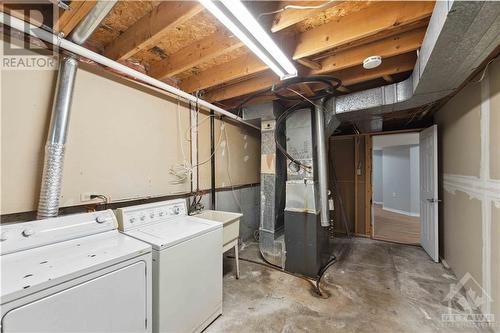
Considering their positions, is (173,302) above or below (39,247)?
below

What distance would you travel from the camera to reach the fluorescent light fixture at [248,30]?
1.13 m

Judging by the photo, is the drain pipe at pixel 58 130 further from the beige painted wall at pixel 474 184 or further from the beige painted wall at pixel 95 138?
the beige painted wall at pixel 474 184

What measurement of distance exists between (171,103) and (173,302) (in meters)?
2.06

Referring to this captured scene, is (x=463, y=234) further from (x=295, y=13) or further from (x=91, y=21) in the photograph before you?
(x=91, y=21)

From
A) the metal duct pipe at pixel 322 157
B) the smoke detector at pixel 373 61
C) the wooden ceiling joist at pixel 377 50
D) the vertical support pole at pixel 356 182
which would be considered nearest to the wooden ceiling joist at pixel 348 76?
the wooden ceiling joist at pixel 377 50

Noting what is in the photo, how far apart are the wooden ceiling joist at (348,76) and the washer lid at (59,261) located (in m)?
2.06

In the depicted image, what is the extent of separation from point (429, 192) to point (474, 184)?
4.13ft

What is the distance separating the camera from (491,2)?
96 centimetres

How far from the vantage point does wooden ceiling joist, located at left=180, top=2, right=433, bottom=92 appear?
140 centimetres

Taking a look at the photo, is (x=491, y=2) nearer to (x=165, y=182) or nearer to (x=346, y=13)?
(x=346, y=13)

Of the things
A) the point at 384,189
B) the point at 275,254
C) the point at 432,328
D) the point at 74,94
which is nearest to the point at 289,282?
the point at 275,254

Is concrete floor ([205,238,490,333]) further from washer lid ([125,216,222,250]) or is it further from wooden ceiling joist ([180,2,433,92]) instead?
wooden ceiling joist ([180,2,433,92])

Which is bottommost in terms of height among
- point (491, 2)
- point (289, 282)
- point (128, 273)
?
point (289, 282)

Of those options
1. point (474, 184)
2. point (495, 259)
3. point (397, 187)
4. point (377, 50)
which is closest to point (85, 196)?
point (377, 50)
